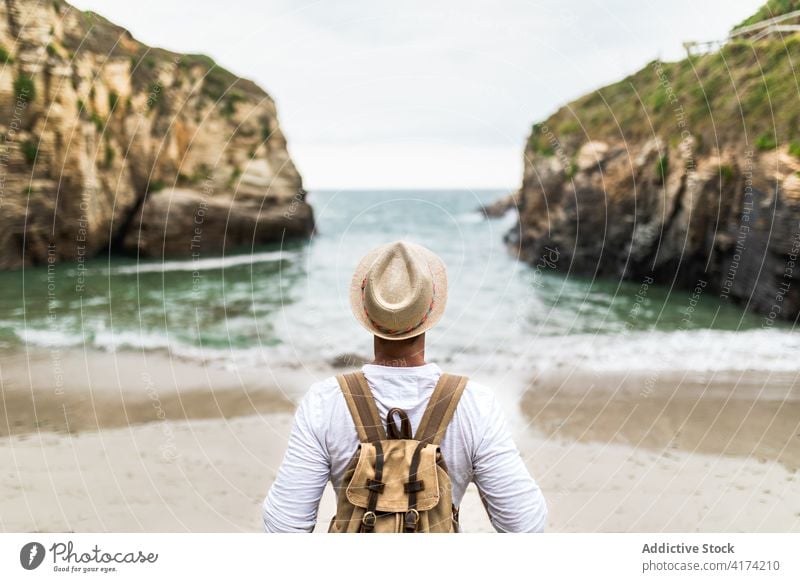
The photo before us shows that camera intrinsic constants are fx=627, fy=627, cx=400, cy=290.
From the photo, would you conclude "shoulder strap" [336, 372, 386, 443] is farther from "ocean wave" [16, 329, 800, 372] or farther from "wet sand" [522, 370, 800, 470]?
"ocean wave" [16, 329, 800, 372]

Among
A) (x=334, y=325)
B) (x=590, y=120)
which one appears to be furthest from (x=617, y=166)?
(x=334, y=325)

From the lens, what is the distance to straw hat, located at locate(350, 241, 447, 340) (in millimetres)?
1729

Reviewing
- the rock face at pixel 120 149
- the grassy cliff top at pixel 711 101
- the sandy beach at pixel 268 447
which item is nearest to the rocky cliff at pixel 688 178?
the grassy cliff top at pixel 711 101

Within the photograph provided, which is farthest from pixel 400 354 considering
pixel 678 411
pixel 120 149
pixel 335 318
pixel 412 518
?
pixel 120 149

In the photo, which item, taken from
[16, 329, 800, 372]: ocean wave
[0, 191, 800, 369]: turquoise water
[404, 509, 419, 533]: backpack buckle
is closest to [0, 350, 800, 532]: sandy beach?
[16, 329, 800, 372]: ocean wave

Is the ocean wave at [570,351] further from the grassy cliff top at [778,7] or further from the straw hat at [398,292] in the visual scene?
the straw hat at [398,292]

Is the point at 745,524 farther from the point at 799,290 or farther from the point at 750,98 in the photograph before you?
the point at 750,98

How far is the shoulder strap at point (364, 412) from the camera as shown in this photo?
1695 mm

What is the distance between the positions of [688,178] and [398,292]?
12.8 m

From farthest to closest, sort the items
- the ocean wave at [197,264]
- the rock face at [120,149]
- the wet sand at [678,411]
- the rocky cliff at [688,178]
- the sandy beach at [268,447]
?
the ocean wave at [197,264], the rock face at [120,149], the rocky cliff at [688,178], the wet sand at [678,411], the sandy beach at [268,447]

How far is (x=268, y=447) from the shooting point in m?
5.77

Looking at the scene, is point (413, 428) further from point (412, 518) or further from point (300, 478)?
point (300, 478)

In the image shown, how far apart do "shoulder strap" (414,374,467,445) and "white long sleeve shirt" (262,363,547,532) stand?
28 millimetres
